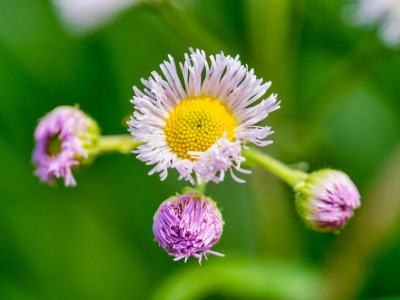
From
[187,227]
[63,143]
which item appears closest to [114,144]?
[63,143]

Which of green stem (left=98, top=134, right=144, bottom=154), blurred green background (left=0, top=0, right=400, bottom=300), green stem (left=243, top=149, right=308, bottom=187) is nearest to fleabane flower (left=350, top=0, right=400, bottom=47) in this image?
blurred green background (left=0, top=0, right=400, bottom=300)

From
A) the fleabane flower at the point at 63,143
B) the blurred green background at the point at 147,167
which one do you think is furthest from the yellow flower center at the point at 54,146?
the blurred green background at the point at 147,167

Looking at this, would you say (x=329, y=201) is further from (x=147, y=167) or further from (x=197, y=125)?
(x=147, y=167)

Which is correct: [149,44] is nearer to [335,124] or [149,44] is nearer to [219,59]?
[335,124]

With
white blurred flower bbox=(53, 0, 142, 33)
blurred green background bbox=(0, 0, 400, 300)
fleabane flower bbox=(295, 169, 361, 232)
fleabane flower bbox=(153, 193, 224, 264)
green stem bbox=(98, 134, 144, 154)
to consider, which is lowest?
fleabane flower bbox=(153, 193, 224, 264)

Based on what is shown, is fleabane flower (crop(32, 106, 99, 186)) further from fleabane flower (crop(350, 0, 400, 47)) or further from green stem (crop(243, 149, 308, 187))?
fleabane flower (crop(350, 0, 400, 47))
